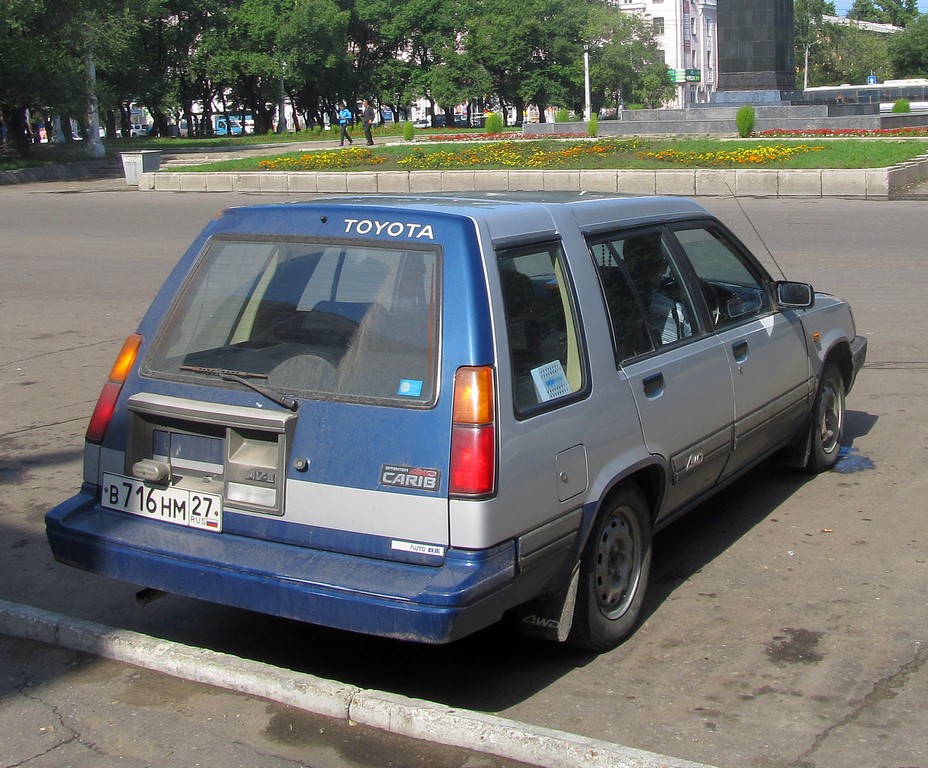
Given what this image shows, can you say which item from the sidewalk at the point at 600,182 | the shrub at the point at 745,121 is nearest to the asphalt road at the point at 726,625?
the sidewalk at the point at 600,182

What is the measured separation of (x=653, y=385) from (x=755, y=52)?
35594 mm

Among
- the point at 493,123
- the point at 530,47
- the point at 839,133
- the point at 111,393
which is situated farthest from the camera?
the point at 530,47

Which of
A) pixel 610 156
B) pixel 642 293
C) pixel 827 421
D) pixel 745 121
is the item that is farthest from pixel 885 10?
pixel 642 293

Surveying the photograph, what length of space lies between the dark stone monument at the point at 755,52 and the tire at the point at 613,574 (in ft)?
116

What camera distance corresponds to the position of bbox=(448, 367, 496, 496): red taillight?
3555 millimetres

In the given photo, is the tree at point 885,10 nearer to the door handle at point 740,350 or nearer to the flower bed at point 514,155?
the flower bed at point 514,155

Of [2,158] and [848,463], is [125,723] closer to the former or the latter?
[848,463]

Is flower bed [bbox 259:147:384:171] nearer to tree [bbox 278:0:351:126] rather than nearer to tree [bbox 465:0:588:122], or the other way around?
tree [bbox 278:0:351:126]

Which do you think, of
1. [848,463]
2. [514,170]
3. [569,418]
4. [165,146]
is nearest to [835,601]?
[569,418]

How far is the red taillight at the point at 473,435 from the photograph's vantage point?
355 centimetres

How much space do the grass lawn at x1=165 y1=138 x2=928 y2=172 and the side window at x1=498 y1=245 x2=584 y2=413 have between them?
20.2 meters

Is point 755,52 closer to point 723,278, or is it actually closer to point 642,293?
point 723,278

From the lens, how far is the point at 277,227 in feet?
13.6

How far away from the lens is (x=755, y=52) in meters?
37.2
